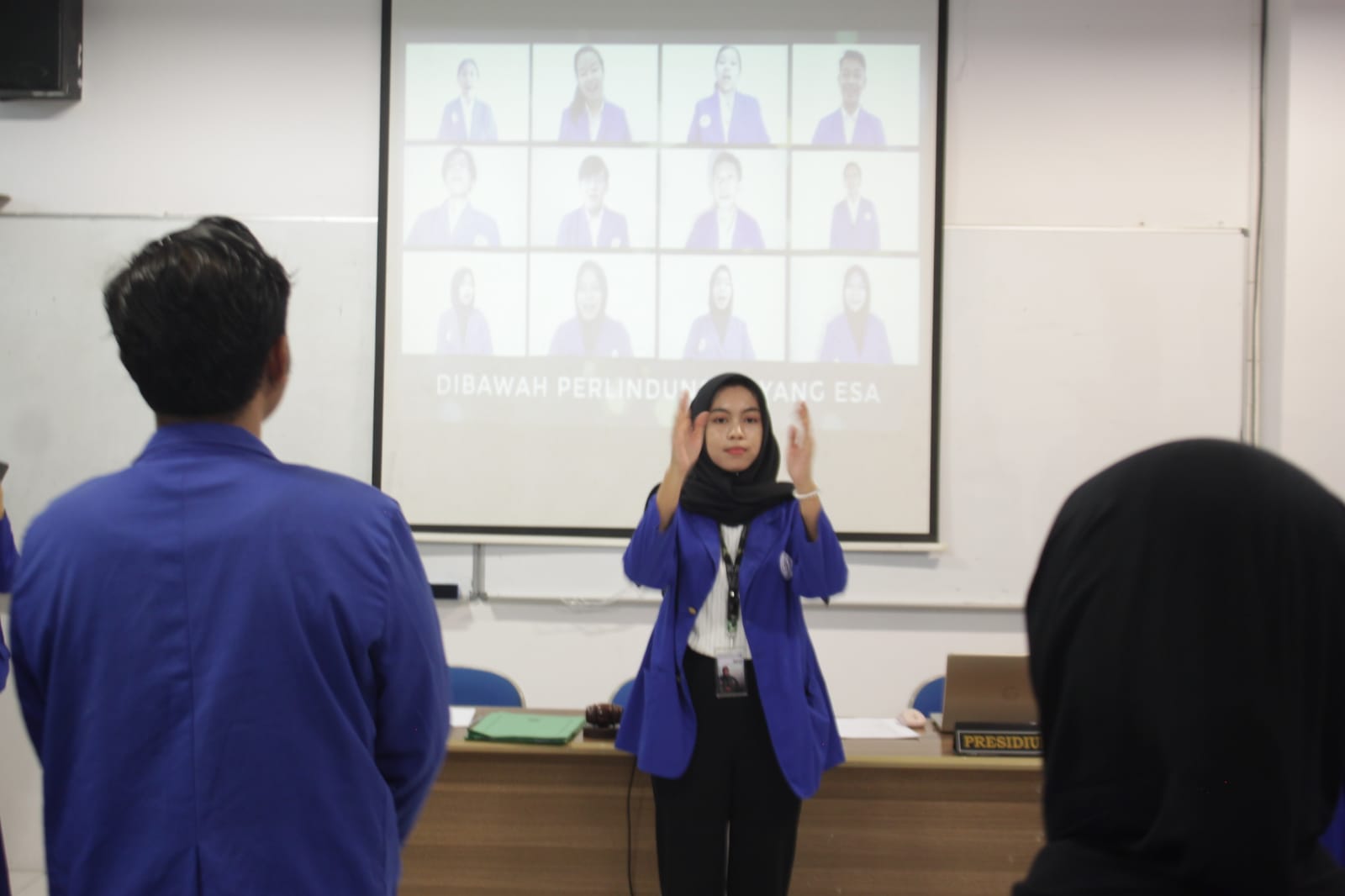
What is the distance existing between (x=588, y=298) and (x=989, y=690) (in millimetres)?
1927

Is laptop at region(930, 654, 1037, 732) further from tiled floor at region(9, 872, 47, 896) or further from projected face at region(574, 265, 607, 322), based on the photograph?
tiled floor at region(9, 872, 47, 896)

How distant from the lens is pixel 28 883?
331 cm

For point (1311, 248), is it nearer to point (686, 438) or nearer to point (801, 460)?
point (801, 460)

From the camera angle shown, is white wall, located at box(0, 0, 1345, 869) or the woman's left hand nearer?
the woman's left hand

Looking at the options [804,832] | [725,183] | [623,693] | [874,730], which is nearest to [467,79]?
[725,183]

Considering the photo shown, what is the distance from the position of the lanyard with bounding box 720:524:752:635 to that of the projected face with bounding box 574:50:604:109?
1944 millimetres

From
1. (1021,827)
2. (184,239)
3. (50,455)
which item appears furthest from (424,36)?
(1021,827)

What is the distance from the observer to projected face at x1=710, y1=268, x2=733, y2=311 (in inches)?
138

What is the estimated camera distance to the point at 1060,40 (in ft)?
11.6

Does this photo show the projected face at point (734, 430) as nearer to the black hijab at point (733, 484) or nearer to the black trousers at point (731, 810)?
the black hijab at point (733, 484)

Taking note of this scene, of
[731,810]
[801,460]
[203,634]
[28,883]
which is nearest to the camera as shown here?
[203,634]

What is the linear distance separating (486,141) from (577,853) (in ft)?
8.07

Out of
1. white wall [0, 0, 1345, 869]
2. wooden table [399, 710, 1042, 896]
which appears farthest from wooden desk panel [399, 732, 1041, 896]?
white wall [0, 0, 1345, 869]

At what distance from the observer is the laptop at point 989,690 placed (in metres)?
2.46
